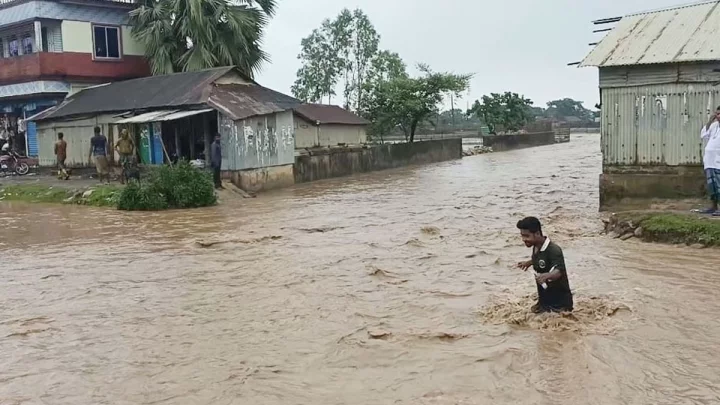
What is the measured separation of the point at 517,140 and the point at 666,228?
34.7 m

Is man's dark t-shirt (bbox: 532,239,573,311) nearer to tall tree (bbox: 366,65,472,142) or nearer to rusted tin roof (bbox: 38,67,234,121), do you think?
rusted tin roof (bbox: 38,67,234,121)

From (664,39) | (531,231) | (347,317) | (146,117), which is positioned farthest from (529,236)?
(146,117)

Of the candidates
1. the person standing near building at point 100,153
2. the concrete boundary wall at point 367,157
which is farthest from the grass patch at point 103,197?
the concrete boundary wall at point 367,157

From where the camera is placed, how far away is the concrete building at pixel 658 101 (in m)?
13.1

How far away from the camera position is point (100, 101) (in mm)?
24547

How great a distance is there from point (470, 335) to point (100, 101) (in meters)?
20.5

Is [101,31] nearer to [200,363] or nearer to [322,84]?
[322,84]

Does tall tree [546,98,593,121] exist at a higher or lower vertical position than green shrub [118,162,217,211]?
higher

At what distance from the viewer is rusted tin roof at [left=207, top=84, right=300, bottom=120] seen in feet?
67.1

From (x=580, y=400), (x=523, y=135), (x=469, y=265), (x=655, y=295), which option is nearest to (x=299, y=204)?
(x=469, y=265)

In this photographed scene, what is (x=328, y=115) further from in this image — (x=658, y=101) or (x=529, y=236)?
(x=529, y=236)

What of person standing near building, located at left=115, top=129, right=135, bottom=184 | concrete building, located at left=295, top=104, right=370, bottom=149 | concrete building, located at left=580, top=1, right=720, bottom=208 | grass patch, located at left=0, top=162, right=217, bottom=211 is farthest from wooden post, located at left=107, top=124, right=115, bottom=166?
concrete building, located at left=580, top=1, right=720, bottom=208

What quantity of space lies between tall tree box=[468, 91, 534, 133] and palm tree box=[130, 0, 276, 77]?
21546mm

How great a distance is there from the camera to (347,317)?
810 centimetres
